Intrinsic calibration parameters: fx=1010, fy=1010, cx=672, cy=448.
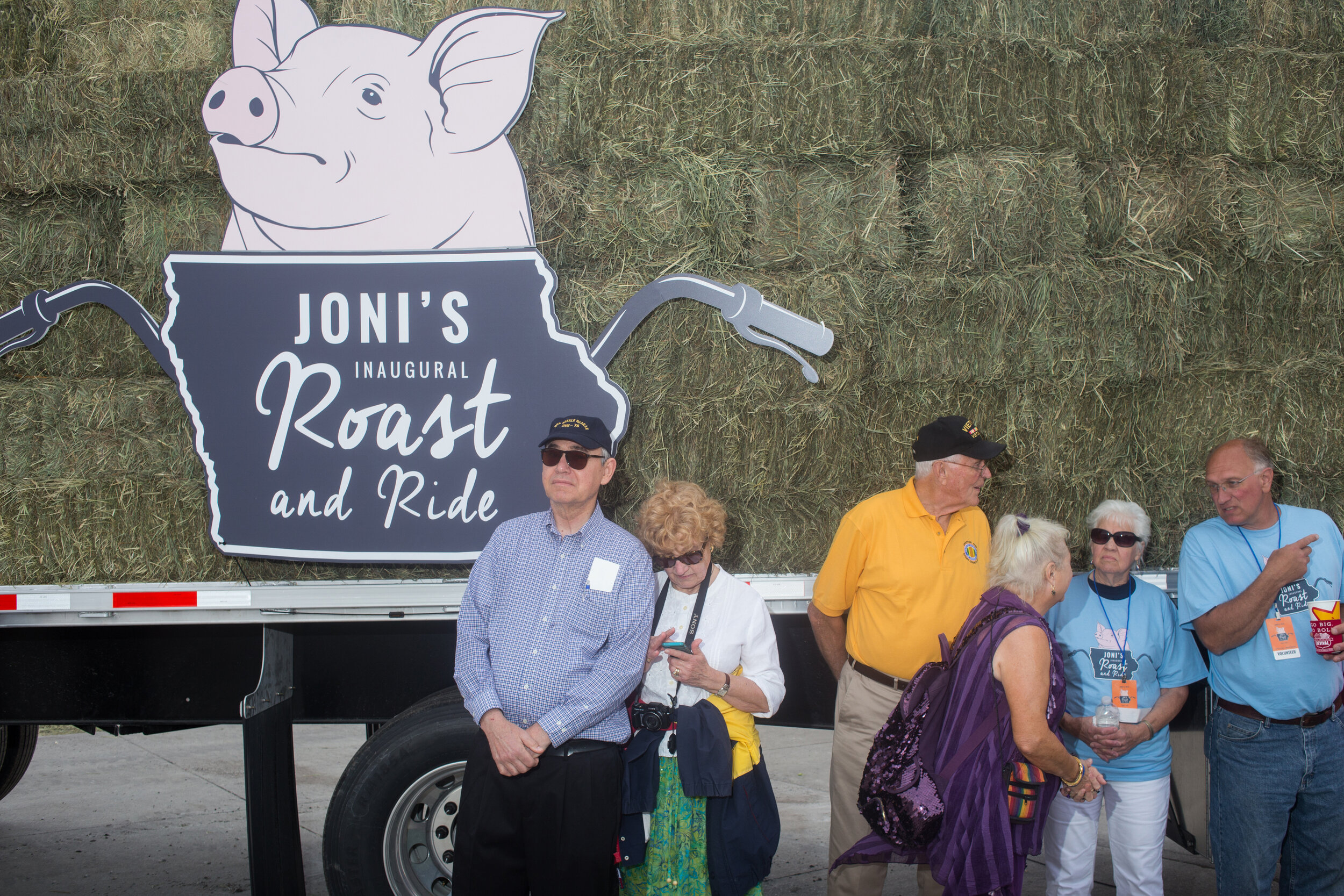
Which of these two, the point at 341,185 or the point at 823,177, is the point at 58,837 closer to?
the point at 341,185

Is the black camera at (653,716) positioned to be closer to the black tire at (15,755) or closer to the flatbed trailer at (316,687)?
the flatbed trailer at (316,687)

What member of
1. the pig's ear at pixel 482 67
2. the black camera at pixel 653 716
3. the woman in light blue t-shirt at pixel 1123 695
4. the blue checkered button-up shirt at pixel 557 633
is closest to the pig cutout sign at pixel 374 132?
the pig's ear at pixel 482 67

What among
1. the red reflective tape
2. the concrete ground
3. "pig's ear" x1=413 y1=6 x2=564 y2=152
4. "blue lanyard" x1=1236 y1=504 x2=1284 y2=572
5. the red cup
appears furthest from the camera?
the concrete ground

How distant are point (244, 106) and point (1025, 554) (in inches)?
119

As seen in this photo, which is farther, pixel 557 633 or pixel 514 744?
pixel 557 633

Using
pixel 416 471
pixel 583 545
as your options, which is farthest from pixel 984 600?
pixel 416 471

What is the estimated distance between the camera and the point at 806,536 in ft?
11.9

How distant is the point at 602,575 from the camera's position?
3002 mm

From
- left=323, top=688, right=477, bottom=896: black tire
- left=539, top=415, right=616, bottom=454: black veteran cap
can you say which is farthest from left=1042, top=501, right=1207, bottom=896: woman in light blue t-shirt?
left=323, top=688, right=477, bottom=896: black tire

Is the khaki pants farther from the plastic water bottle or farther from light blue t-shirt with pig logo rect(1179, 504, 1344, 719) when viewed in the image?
light blue t-shirt with pig logo rect(1179, 504, 1344, 719)

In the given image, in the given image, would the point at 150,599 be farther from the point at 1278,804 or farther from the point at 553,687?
the point at 1278,804

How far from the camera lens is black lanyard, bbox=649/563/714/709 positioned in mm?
3129

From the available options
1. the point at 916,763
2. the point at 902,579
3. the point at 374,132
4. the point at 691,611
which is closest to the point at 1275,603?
the point at 902,579

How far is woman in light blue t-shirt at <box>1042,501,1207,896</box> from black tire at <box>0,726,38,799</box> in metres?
4.81
